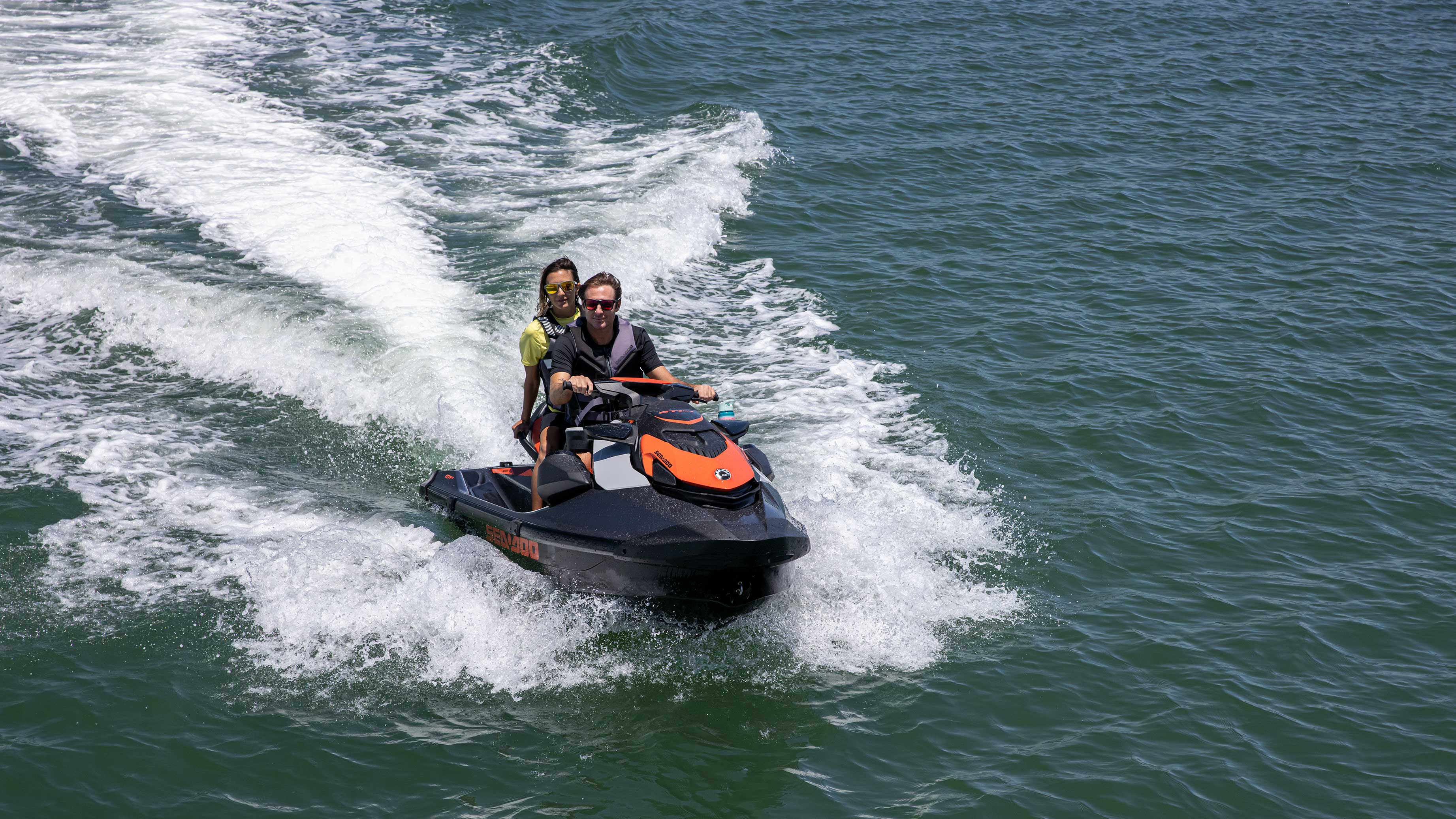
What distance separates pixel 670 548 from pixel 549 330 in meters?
1.89

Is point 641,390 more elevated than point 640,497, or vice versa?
point 641,390

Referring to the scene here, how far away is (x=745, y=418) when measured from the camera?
9.41 m

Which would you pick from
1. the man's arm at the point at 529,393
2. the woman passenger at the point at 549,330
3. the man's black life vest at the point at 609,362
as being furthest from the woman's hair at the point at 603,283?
the man's arm at the point at 529,393

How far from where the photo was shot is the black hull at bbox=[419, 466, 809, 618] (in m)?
5.68

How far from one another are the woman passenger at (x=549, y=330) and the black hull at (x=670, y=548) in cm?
62

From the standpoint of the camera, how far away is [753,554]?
224 inches

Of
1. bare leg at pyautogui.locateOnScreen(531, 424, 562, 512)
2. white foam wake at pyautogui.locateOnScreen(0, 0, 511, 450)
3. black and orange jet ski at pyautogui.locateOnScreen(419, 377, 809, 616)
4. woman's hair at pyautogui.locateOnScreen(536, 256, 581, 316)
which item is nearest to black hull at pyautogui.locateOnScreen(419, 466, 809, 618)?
black and orange jet ski at pyautogui.locateOnScreen(419, 377, 809, 616)

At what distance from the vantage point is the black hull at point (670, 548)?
18.6ft

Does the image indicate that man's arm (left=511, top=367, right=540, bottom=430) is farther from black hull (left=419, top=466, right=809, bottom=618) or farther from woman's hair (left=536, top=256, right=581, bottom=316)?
black hull (left=419, top=466, right=809, bottom=618)

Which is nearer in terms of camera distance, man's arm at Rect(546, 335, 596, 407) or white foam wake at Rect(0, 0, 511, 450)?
man's arm at Rect(546, 335, 596, 407)

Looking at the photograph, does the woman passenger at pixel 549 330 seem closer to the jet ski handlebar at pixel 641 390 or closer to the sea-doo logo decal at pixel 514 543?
the sea-doo logo decal at pixel 514 543

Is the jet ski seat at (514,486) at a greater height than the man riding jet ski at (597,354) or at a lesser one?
lesser

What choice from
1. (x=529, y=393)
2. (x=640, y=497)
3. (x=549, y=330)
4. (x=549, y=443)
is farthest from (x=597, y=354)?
(x=640, y=497)

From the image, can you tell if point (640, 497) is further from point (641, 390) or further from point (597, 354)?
point (597, 354)
